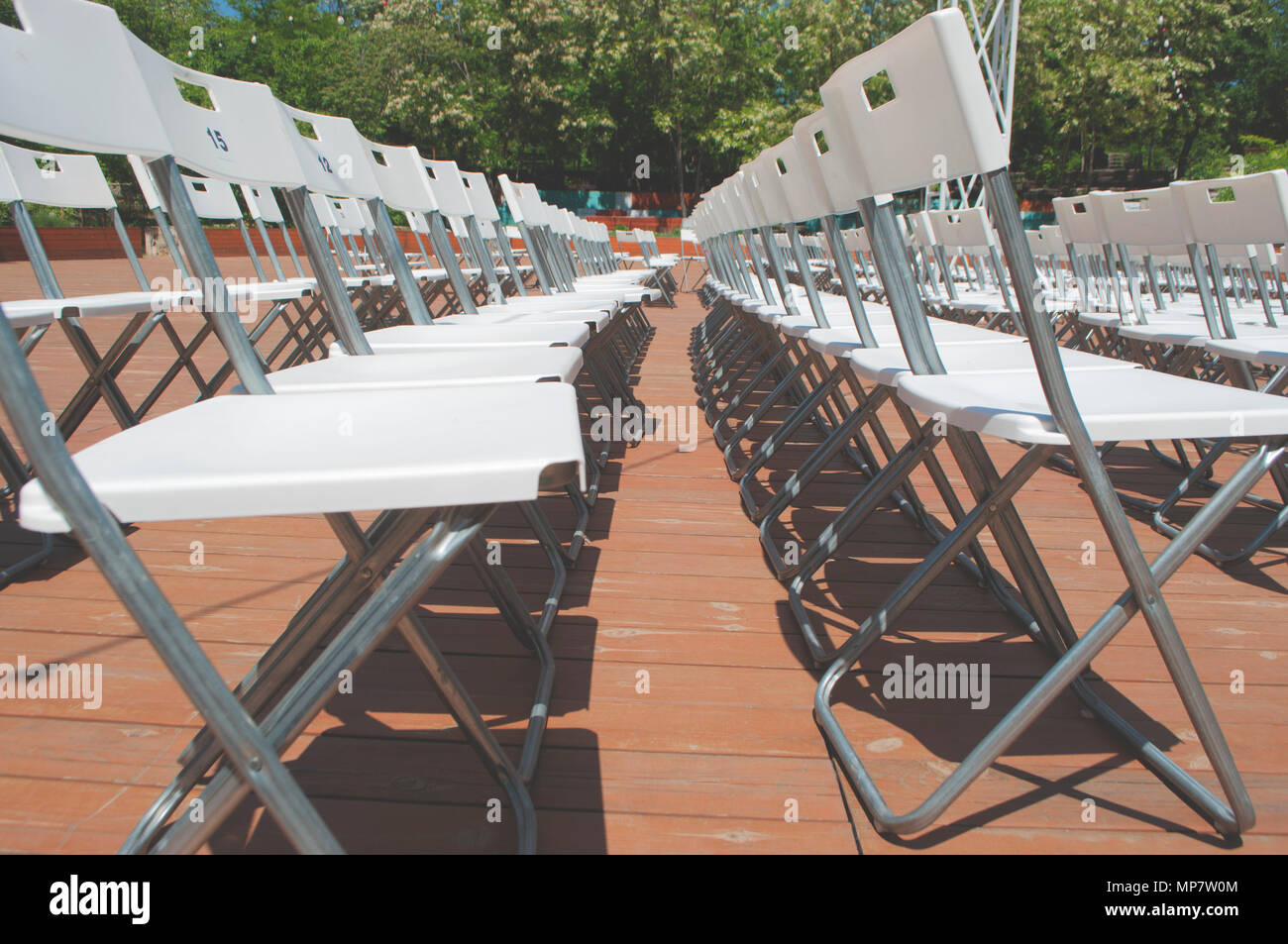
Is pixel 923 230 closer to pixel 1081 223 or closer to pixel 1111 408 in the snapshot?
pixel 1081 223

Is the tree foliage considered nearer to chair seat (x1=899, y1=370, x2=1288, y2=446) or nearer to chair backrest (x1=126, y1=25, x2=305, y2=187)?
chair backrest (x1=126, y1=25, x2=305, y2=187)

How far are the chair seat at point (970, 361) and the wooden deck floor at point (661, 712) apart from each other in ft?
1.92

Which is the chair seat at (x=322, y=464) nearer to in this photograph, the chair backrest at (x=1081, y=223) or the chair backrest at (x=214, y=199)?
the chair backrest at (x=1081, y=223)

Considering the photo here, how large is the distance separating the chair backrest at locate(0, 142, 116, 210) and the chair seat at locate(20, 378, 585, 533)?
7.64 ft

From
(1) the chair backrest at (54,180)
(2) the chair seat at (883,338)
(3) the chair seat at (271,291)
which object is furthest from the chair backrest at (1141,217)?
(1) the chair backrest at (54,180)

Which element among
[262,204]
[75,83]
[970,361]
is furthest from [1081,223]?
[262,204]

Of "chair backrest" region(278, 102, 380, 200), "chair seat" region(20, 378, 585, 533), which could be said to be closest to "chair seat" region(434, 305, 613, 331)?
"chair backrest" region(278, 102, 380, 200)

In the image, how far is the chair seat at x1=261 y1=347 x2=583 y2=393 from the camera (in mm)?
1534

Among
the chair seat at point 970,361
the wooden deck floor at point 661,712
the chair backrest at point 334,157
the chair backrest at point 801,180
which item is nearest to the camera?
the wooden deck floor at point 661,712

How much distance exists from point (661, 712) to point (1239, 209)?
219 cm

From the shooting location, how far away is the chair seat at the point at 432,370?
1.53 meters
